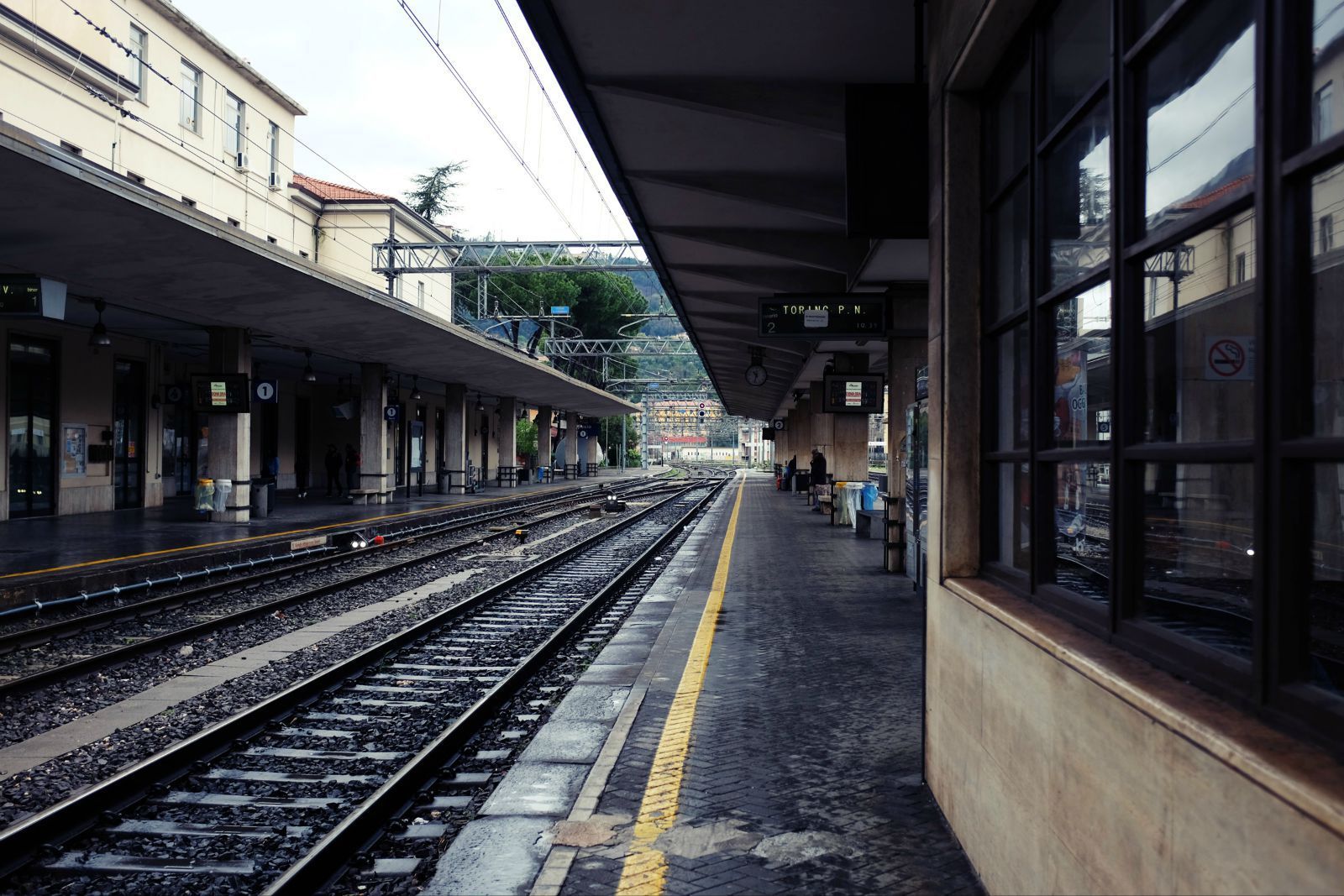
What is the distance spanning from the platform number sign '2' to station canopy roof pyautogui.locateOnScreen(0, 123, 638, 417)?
12.0m

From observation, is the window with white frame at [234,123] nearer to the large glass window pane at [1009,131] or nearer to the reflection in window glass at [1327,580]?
the large glass window pane at [1009,131]

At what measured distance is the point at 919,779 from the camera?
5.20 metres

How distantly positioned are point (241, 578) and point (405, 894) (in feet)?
36.3

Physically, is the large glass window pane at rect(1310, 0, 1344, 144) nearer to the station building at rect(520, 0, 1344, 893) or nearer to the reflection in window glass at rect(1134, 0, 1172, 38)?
the station building at rect(520, 0, 1344, 893)

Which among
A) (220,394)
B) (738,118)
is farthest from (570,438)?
(738,118)

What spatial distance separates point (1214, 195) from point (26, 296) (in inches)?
631

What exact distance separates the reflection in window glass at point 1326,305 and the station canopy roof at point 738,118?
11.7 ft

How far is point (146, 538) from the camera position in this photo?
17.5 metres

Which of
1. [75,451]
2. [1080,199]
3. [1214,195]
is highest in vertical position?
[1080,199]

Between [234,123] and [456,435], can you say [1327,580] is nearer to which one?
[234,123]

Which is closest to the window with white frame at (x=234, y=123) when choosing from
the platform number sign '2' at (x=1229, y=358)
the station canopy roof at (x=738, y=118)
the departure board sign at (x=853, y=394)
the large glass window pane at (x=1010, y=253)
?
the station canopy roof at (x=738, y=118)

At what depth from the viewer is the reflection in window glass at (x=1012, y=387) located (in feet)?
13.1

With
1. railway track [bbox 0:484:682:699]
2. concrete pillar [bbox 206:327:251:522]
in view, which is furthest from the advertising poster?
railway track [bbox 0:484:682:699]

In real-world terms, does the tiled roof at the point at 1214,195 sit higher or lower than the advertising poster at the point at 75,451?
higher
